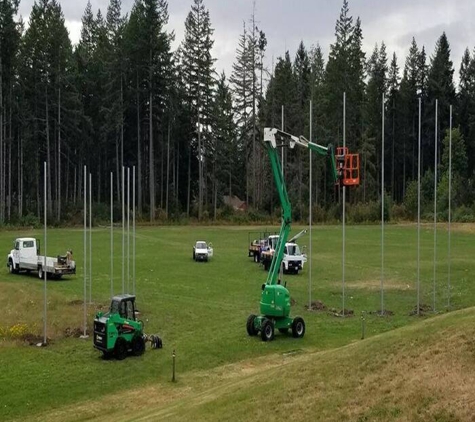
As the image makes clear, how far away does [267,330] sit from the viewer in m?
23.5

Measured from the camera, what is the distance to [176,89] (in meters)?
83.1

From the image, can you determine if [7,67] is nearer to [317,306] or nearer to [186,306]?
[186,306]

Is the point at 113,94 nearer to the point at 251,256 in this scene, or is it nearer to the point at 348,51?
the point at 348,51

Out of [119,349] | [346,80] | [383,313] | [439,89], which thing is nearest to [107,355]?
[119,349]

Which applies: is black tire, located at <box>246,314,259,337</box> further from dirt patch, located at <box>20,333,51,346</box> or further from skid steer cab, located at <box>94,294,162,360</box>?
dirt patch, located at <box>20,333,51,346</box>

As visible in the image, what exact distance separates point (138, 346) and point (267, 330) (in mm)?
4672

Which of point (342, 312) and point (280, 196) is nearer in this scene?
point (280, 196)

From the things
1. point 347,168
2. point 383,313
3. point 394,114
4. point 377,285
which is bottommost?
point 383,313

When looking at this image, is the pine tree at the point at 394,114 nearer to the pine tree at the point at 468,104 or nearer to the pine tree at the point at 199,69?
the pine tree at the point at 468,104

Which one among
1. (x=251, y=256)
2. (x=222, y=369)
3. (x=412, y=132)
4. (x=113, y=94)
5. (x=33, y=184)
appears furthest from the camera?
(x=412, y=132)

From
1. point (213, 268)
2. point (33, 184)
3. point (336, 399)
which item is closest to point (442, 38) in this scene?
point (33, 184)

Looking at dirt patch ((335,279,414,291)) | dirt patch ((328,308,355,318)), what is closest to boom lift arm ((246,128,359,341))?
dirt patch ((328,308,355,318))

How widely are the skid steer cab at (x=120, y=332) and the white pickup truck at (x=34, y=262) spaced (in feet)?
53.0

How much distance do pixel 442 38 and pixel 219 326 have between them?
89.5m
